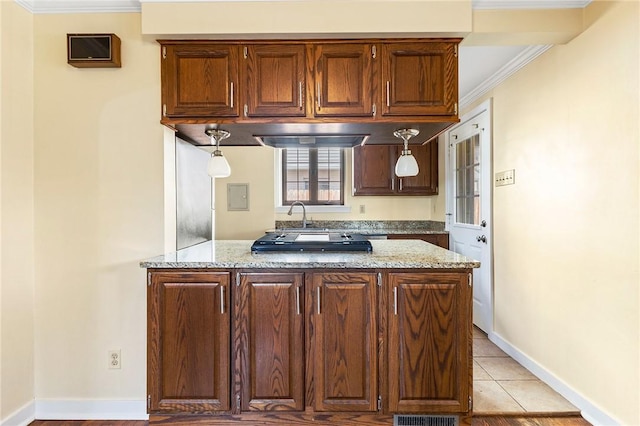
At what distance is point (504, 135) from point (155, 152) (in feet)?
8.78

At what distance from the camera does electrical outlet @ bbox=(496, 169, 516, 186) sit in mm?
2896

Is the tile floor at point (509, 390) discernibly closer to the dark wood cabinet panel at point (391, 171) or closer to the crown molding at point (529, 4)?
the dark wood cabinet panel at point (391, 171)

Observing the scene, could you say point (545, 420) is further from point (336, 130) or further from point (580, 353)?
point (336, 130)

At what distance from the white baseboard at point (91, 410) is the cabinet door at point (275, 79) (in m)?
1.81

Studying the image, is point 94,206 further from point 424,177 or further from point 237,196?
point 424,177

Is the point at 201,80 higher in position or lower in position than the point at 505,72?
lower

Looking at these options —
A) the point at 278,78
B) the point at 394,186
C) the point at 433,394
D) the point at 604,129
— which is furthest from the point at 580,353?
the point at 394,186

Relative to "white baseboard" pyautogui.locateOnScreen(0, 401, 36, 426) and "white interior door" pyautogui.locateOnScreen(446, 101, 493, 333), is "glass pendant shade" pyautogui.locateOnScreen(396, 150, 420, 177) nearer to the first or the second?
"white interior door" pyautogui.locateOnScreen(446, 101, 493, 333)

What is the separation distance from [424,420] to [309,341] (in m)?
0.72

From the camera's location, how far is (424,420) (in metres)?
1.88

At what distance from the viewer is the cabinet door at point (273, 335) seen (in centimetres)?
188

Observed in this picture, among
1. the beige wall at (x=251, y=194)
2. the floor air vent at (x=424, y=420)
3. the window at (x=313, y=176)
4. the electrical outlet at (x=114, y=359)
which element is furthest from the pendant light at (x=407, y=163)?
the window at (x=313, y=176)

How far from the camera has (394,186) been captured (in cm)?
455

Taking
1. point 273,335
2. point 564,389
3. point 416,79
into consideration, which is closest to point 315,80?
point 416,79
